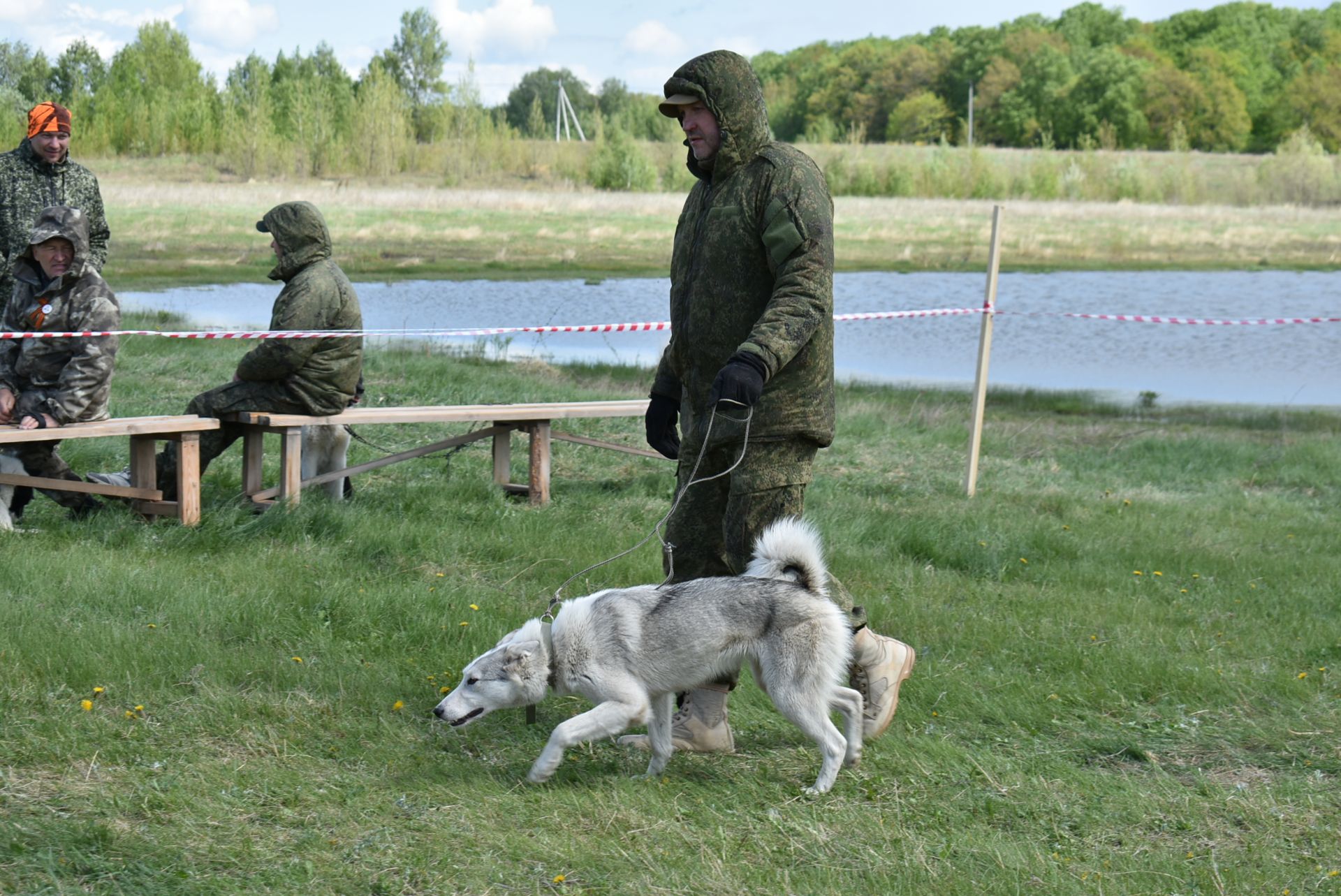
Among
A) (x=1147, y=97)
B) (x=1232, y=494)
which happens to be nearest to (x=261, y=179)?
(x=1232, y=494)

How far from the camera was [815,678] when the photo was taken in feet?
13.8

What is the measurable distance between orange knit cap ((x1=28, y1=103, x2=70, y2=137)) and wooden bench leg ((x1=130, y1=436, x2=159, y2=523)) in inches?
82.5

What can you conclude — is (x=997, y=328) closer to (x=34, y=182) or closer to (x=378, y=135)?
(x=34, y=182)

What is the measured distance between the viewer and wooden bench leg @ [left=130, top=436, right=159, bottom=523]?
24.2ft

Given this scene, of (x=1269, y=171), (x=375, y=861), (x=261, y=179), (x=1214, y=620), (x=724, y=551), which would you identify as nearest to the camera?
(x=375, y=861)

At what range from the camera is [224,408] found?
768 centimetres

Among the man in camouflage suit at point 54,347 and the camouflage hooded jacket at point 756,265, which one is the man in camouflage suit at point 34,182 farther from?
the camouflage hooded jacket at point 756,265

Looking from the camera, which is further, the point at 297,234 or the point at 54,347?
the point at 297,234

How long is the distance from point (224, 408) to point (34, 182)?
77.0 inches

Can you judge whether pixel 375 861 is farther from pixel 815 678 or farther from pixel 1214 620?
pixel 1214 620

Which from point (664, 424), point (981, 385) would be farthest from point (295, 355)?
point (981, 385)

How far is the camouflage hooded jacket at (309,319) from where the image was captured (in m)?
7.64

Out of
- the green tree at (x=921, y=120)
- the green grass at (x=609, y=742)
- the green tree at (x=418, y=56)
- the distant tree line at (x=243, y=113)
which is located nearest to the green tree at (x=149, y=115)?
the distant tree line at (x=243, y=113)

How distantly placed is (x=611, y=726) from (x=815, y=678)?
67 cm
